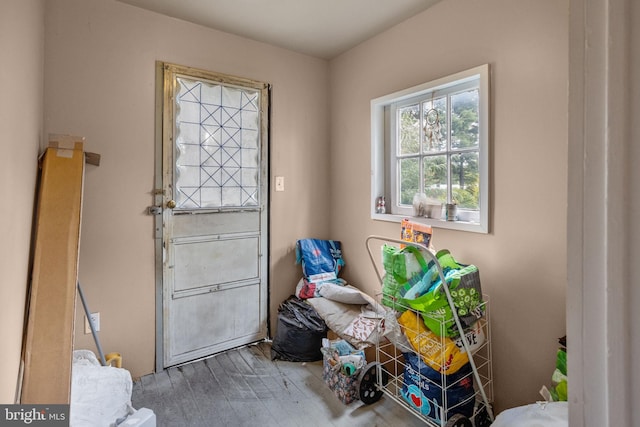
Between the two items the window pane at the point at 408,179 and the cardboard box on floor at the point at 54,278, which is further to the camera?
the window pane at the point at 408,179

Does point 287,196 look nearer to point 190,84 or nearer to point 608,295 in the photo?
point 190,84

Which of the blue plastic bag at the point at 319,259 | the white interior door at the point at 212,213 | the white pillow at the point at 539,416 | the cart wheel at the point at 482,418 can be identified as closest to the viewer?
the white pillow at the point at 539,416

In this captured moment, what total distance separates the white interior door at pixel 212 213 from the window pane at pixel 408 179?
1104mm

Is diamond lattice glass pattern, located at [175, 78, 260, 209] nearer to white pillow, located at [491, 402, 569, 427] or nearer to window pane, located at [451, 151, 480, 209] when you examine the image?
window pane, located at [451, 151, 480, 209]

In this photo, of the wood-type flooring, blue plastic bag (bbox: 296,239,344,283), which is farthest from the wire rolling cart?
blue plastic bag (bbox: 296,239,344,283)

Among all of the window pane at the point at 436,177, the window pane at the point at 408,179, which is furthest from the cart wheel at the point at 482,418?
the window pane at the point at 408,179

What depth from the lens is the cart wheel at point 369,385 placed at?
1942mm

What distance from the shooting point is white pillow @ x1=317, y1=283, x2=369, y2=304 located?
97.4 inches

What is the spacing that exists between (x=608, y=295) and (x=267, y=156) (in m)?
2.55

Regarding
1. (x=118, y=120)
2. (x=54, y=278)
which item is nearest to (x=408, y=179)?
(x=118, y=120)

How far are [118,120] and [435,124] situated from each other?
82.5 inches

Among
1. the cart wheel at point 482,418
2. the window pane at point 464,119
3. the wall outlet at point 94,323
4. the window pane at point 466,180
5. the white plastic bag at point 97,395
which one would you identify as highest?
the window pane at point 464,119

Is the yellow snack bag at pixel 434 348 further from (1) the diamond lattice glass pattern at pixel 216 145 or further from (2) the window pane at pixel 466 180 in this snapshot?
(1) the diamond lattice glass pattern at pixel 216 145

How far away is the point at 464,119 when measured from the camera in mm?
2082
